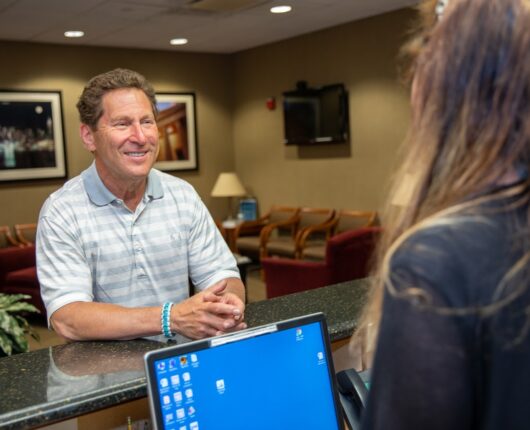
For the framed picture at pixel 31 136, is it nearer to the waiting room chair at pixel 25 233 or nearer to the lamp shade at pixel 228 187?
the waiting room chair at pixel 25 233

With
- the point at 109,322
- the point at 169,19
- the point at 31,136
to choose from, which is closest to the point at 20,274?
the point at 31,136

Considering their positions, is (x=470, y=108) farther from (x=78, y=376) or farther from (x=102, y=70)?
(x=102, y=70)

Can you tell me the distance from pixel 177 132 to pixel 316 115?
5.46ft

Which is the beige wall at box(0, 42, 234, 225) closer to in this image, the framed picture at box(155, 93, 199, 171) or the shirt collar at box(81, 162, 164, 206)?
the framed picture at box(155, 93, 199, 171)

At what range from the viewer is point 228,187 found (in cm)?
656

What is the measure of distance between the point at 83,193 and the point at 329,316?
65 cm

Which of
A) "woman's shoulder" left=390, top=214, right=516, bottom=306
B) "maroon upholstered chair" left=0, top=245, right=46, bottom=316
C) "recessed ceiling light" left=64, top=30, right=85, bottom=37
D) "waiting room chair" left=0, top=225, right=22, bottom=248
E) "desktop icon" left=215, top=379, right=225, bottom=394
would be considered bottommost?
"maroon upholstered chair" left=0, top=245, right=46, bottom=316

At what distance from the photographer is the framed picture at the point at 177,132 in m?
6.55

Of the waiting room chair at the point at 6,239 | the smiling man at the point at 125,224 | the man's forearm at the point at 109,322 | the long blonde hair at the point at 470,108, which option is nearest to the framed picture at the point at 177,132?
the waiting room chair at the point at 6,239

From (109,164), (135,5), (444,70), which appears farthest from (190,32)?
(444,70)

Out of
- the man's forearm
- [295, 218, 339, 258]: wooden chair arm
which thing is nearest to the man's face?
the man's forearm

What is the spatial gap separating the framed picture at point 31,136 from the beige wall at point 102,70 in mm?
84

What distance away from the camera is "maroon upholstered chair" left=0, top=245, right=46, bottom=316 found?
453 cm

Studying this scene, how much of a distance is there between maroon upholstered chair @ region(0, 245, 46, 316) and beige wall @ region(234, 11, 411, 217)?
8.65 feet
